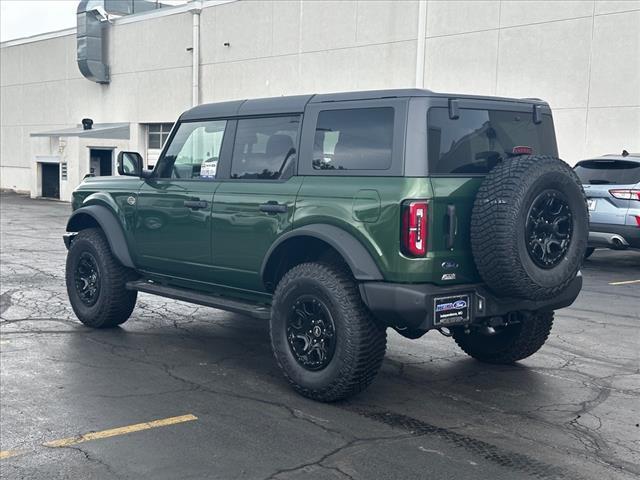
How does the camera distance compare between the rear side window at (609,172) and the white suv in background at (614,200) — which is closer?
the white suv in background at (614,200)

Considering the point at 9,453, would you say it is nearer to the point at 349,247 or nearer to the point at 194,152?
the point at 349,247

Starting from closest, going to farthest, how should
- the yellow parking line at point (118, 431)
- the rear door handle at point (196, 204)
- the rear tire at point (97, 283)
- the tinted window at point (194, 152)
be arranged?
the yellow parking line at point (118, 431)
the rear door handle at point (196, 204)
the tinted window at point (194, 152)
the rear tire at point (97, 283)

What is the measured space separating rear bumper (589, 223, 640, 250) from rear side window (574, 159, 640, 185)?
2.28ft

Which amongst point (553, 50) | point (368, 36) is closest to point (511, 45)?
point (553, 50)

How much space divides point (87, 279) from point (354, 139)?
3.62 m

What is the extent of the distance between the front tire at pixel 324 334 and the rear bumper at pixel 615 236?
26.0 feet

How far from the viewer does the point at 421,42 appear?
803 inches

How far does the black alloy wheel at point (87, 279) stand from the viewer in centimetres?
803

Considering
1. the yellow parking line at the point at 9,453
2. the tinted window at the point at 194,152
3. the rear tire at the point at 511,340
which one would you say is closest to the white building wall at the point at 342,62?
the rear tire at the point at 511,340

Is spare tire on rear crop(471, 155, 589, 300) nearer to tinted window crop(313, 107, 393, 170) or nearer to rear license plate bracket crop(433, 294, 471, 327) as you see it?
rear license plate bracket crop(433, 294, 471, 327)

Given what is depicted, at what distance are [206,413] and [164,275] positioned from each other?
2301 mm

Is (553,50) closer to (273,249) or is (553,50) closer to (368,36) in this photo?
(368,36)

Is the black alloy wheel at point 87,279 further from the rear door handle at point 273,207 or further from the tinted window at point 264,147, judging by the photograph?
the rear door handle at point 273,207

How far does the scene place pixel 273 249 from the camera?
6113 mm
